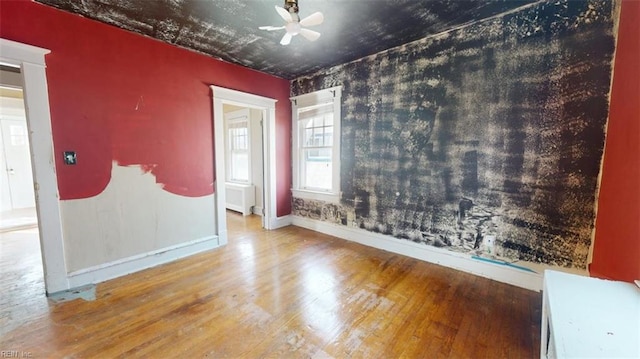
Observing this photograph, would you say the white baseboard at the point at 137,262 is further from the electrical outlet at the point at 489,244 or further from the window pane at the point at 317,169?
the electrical outlet at the point at 489,244

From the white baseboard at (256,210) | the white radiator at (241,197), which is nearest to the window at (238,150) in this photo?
the white radiator at (241,197)

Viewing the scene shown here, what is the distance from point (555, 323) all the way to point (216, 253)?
10.7 feet

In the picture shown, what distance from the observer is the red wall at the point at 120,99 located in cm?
218

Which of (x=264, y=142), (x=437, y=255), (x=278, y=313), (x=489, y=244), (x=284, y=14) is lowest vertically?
(x=278, y=313)

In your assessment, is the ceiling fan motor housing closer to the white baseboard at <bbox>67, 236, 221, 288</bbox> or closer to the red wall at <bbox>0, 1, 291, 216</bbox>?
the red wall at <bbox>0, 1, 291, 216</bbox>

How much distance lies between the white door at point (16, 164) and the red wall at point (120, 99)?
4.82 meters

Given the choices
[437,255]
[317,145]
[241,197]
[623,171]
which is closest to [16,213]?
[241,197]

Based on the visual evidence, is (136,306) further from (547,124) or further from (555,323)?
(547,124)

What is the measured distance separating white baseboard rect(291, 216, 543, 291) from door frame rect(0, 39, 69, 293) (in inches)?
122

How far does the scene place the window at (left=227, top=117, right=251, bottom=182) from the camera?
211 inches

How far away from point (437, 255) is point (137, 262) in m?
3.52

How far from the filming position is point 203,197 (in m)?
3.26

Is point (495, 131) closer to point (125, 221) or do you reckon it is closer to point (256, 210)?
point (125, 221)

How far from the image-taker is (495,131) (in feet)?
7.98
